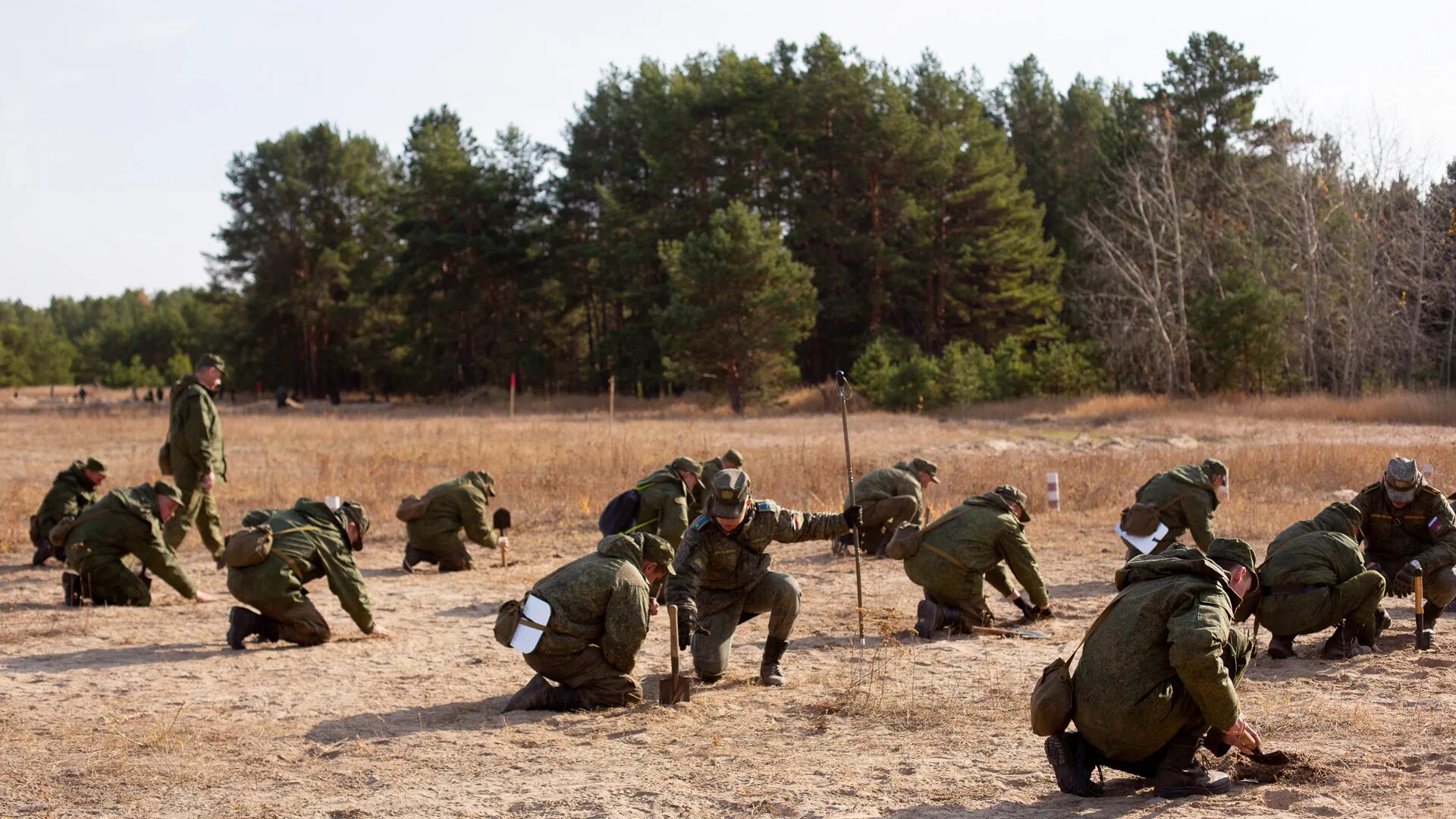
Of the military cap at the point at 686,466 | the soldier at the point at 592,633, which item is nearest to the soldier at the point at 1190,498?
the military cap at the point at 686,466

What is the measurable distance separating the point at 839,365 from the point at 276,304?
31660mm

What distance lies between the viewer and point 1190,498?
1170cm

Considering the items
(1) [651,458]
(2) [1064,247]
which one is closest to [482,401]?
(2) [1064,247]

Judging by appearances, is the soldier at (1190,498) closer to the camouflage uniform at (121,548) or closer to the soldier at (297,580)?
the soldier at (297,580)

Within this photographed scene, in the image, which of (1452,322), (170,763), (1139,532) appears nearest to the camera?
(170,763)

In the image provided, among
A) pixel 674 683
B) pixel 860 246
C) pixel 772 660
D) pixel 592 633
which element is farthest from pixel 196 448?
pixel 860 246

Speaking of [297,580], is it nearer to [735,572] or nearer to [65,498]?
[735,572]

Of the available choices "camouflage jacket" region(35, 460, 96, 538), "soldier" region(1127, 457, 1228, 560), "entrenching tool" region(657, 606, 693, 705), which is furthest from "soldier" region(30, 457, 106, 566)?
"soldier" region(1127, 457, 1228, 560)

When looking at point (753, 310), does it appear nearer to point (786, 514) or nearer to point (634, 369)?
point (634, 369)

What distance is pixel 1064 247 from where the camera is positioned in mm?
57281

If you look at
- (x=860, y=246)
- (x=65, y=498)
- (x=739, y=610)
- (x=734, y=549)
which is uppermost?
(x=860, y=246)

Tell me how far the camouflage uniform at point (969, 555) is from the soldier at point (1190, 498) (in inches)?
87.1

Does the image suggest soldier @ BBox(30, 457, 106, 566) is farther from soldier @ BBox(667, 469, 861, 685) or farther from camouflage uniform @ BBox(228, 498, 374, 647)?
soldier @ BBox(667, 469, 861, 685)

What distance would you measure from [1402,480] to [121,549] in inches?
422
